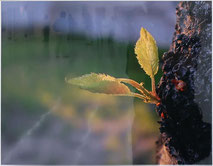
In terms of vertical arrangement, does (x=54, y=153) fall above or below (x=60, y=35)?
below

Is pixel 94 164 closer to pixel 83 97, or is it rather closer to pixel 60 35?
pixel 83 97

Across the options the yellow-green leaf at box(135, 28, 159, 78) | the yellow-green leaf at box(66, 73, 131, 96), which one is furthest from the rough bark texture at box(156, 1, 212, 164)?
the yellow-green leaf at box(66, 73, 131, 96)

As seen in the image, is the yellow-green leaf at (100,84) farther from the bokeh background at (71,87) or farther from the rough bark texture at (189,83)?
the rough bark texture at (189,83)

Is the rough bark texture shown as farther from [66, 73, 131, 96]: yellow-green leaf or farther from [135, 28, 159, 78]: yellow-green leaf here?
[66, 73, 131, 96]: yellow-green leaf

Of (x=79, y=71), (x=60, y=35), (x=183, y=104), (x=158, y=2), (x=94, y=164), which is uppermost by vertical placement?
(x=158, y=2)

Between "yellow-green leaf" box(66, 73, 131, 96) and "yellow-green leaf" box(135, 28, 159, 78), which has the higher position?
"yellow-green leaf" box(135, 28, 159, 78)

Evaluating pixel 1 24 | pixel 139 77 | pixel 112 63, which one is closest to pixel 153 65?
pixel 139 77

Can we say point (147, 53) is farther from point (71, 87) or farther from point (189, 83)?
point (71, 87)
